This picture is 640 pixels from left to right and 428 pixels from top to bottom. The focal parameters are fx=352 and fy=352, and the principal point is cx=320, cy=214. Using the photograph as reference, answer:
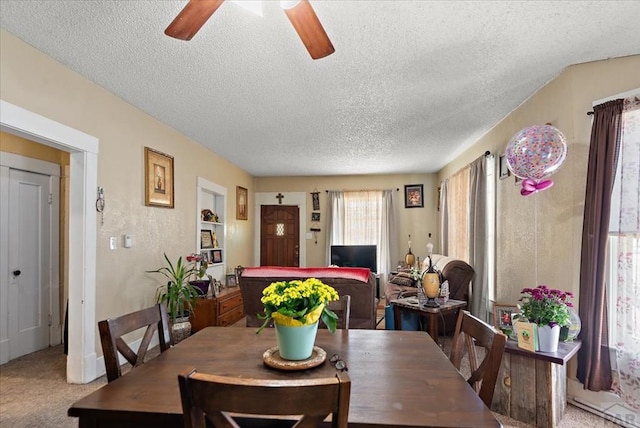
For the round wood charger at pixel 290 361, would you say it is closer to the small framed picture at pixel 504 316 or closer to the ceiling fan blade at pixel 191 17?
the ceiling fan blade at pixel 191 17

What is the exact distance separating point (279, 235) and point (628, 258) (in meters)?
6.40

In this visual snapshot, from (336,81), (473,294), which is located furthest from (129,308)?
(473,294)

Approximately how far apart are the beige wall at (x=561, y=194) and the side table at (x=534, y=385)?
698 millimetres

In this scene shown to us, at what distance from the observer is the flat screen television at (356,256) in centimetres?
740

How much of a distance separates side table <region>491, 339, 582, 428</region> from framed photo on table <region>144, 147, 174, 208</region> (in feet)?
12.1

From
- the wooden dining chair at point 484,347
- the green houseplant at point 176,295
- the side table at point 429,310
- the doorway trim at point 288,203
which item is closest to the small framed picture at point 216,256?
the green houseplant at point 176,295

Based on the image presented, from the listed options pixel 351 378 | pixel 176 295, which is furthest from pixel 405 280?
pixel 351 378

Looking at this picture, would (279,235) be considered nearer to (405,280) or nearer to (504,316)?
(405,280)

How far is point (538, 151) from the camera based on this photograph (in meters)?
2.50

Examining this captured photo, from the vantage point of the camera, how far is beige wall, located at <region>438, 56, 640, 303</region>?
2635 millimetres

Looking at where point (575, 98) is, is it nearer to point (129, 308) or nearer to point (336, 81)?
point (336, 81)

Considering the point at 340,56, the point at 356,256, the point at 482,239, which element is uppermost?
the point at 340,56

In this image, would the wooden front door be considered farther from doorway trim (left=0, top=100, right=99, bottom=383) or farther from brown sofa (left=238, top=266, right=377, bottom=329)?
doorway trim (left=0, top=100, right=99, bottom=383)

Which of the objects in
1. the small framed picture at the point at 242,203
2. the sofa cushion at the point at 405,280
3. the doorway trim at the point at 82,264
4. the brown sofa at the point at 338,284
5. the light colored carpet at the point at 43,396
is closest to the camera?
the light colored carpet at the point at 43,396
